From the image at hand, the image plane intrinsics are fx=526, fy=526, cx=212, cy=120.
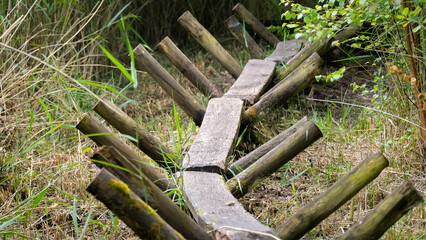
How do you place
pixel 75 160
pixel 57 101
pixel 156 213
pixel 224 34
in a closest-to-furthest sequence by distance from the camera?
1. pixel 156 213
2. pixel 75 160
3. pixel 57 101
4. pixel 224 34

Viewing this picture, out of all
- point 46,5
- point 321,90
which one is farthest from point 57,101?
point 321,90

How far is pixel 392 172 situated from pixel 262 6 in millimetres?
4006

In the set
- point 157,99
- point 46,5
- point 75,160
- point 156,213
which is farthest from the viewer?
point 157,99

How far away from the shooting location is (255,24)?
205 inches

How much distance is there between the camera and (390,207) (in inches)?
64.2

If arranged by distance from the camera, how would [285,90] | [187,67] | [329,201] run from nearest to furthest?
[329,201]
[285,90]
[187,67]

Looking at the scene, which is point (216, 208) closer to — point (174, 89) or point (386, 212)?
point (386, 212)

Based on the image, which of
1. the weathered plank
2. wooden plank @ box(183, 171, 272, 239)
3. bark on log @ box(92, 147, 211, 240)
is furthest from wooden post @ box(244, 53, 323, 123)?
bark on log @ box(92, 147, 211, 240)

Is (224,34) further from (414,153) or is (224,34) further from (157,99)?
(414,153)

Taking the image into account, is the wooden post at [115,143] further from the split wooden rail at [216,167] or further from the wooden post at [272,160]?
the wooden post at [272,160]

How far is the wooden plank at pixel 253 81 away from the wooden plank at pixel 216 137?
188mm

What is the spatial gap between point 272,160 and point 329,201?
68cm

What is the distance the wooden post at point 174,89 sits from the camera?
134 inches

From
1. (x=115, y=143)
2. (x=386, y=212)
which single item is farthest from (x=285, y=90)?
(x=386, y=212)
